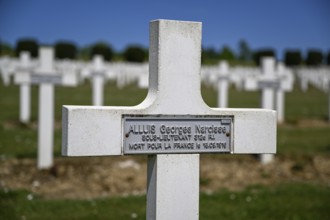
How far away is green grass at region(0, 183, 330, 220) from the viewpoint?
6.42 metres

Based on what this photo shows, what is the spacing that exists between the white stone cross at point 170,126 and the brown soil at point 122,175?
3.82 meters

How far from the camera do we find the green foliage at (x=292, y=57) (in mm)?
72875

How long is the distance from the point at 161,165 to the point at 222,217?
2.82 metres

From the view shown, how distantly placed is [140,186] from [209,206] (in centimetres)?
162

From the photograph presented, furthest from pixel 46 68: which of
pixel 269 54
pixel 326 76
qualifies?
pixel 269 54

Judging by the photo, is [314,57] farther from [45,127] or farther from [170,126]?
[170,126]

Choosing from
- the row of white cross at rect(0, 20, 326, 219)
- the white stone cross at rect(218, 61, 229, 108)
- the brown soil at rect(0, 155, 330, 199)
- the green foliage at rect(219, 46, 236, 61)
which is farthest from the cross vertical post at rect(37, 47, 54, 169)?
the green foliage at rect(219, 46, 236, 61)

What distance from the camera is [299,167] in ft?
32.2

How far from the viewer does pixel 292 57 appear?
239ft

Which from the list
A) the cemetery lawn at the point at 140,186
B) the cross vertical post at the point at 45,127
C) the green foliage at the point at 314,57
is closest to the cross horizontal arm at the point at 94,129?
the cemetery lawn at the point at 140,186

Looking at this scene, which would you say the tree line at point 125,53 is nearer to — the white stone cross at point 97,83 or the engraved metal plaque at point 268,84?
the white stone cross at point 97,83

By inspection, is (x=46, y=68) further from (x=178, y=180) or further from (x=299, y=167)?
(x=178, y=180)

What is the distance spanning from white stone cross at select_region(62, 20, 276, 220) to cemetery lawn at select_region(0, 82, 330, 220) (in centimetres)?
248

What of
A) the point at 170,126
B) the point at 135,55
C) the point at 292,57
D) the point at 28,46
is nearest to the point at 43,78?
the point at 170,126
